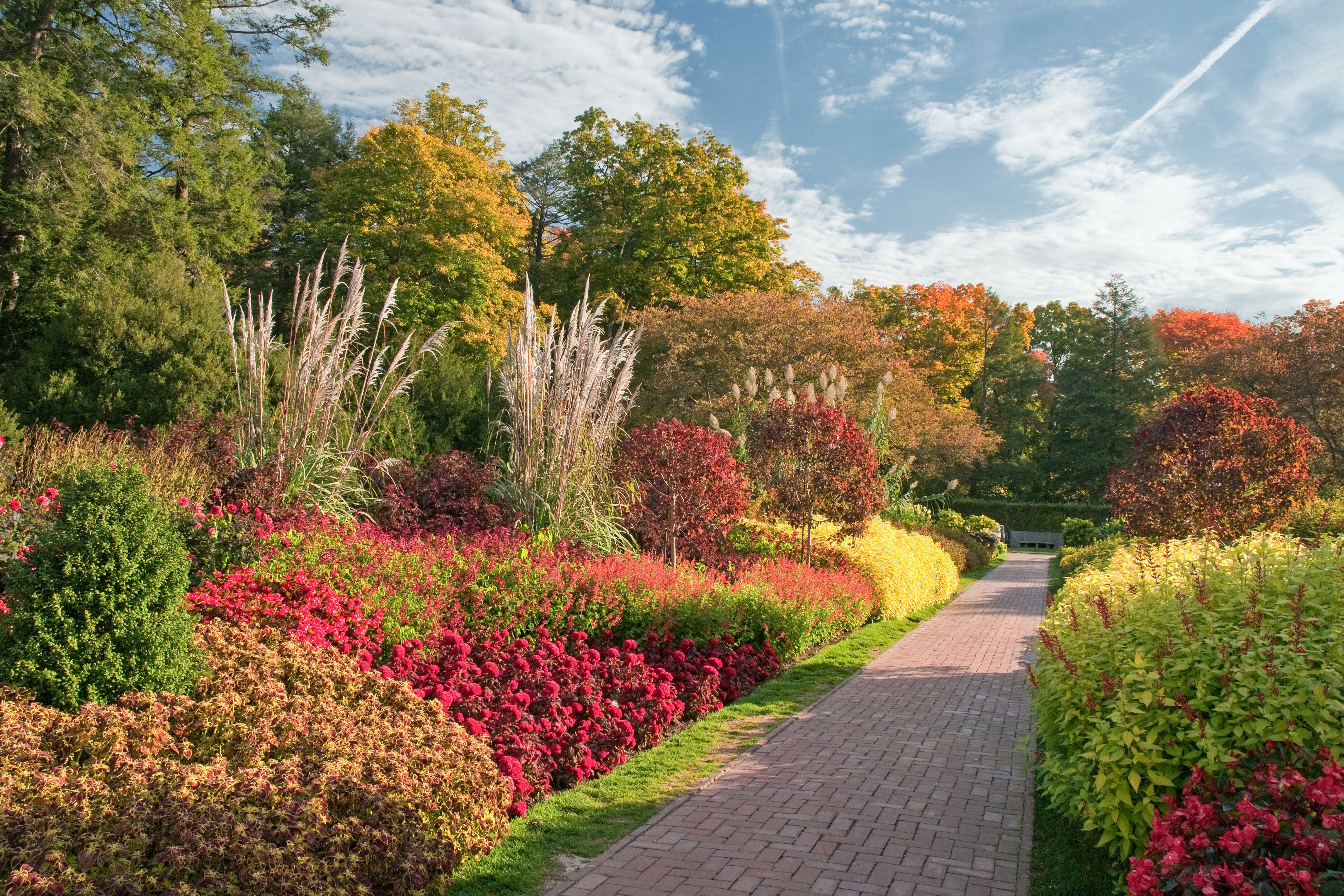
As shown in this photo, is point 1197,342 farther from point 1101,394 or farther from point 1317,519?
point 1317,519

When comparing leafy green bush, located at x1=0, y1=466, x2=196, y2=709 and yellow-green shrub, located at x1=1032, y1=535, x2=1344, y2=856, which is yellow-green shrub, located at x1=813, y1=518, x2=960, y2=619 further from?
leafy green bush, located at x1=0, y1=466, x2=196, y2=709

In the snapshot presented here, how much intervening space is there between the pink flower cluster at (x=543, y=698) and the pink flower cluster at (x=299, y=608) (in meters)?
0.26

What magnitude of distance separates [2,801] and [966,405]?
113 feet

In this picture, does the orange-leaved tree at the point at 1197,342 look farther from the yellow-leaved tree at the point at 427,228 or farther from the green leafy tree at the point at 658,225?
the yellow-leaved tree at the point at 427,228

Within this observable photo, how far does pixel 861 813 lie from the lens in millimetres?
4277

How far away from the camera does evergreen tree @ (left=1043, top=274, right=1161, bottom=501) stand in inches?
1420

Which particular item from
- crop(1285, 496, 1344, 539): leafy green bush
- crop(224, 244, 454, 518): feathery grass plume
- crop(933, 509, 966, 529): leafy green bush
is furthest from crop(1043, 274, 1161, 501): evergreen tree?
crop(224, 244, 454, 518): feathery grass plume

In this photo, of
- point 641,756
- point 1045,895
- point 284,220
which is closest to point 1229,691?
point 1045,895

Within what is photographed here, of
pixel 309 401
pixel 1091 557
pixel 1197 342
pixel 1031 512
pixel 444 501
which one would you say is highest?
pixel 1197 342

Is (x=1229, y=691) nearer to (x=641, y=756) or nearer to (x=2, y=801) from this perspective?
(x=641, y=756)

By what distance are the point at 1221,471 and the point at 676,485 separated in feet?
18.8

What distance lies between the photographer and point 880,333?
3428cm

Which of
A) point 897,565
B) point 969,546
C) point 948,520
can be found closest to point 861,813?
point 897,565

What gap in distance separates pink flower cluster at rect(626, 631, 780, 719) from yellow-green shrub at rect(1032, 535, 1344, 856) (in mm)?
2529
